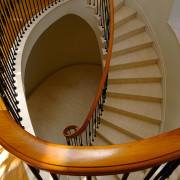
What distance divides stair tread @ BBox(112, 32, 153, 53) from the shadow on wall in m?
3.44

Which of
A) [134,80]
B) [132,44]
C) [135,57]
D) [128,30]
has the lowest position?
[134,80]

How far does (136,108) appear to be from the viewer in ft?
12.8

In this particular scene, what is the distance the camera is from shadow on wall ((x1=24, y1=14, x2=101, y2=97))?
723cm

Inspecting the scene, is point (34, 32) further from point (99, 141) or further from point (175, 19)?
point (175, 19)

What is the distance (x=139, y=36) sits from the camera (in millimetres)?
4473

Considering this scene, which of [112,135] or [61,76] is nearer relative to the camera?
[112,135]

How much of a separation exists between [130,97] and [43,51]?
4.77 metres

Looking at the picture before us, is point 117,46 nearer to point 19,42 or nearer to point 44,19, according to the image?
point 44,19

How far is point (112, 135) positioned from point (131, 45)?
2.05 meters

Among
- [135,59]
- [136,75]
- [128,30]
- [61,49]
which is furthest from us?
[61,49]

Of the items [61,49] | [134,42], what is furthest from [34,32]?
[61,49]

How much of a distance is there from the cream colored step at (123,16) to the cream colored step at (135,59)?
86cm

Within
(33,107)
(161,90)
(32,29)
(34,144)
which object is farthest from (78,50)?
(34,144)

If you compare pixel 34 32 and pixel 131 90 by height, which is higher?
pixel 34 32
